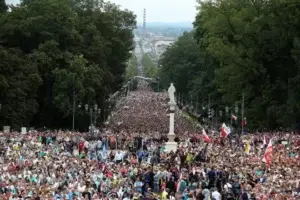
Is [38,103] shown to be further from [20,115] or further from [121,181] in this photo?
[121,181]

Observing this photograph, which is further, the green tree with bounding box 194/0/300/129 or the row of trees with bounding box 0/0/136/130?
the green tree with bounding box 194/0/300/129

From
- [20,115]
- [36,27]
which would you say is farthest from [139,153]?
[36,27]

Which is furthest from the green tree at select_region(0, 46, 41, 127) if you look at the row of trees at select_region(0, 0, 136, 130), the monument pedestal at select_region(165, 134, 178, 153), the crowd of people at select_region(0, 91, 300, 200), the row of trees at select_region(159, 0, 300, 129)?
the monument pedestal at select_region(165, 134, 178, 153)

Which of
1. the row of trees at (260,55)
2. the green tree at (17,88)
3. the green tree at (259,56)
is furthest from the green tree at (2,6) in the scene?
the green tree at (259,56)

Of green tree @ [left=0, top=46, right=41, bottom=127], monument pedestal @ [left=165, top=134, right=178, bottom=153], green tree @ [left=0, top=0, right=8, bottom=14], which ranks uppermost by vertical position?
green tree @ [left=0, top=0, right=8, bottom=14]

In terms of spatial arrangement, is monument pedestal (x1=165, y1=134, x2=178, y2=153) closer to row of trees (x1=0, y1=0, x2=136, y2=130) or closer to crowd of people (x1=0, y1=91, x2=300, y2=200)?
crowd of people (x1=0, y1=91, x2=300, y2=200)
